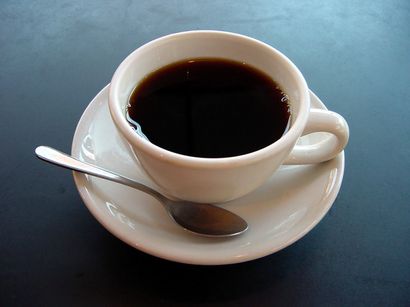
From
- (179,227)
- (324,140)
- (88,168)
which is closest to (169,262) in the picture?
(179,227)

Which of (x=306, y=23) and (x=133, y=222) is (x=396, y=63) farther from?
(x=133, y=222)

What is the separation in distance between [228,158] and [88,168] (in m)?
0.24

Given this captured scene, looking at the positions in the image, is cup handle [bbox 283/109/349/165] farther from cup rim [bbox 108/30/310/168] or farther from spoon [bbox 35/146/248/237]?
spoon [bbox 35/146/248/237]

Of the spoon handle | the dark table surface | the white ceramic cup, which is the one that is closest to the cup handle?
the white ceramic cup

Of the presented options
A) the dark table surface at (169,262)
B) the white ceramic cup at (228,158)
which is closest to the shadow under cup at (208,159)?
the white ceramic cup at (228,158)

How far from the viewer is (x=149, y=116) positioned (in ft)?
2.33

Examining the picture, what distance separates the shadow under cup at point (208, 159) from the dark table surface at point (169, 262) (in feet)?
0.46

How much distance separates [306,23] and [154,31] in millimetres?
436

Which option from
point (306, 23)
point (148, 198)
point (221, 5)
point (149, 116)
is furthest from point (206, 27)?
point (148, 198)

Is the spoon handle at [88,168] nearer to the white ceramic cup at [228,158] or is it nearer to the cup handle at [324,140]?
the white ceramic cup at [228,158]

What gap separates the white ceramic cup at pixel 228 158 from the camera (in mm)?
548

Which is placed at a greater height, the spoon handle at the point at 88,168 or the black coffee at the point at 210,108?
the black coffee at the point at 210,108

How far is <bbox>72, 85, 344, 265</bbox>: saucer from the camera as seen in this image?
57 cm

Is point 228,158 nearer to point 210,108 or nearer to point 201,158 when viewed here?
point 201,158
